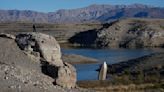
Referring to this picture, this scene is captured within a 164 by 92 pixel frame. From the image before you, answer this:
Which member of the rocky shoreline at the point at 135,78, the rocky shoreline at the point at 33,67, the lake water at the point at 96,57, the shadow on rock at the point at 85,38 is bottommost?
the shadow on rock at the point at 85,38

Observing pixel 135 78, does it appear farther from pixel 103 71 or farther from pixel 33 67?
pixel 33 67

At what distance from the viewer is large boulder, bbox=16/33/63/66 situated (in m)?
24.3

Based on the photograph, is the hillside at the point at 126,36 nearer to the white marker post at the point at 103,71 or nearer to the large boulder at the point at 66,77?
the white marker post at the point at 103,71

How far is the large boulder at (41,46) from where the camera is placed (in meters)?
24.3

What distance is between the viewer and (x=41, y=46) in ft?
79.7

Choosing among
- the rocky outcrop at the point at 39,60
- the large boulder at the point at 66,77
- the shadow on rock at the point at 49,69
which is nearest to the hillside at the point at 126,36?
the rocky outcrop at the point at 39,60

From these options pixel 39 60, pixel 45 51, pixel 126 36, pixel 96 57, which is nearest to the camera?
pixel 39 60

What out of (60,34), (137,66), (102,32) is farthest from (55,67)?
(60,34)

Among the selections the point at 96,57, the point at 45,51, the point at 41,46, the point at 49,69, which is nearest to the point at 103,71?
the point at 45,51

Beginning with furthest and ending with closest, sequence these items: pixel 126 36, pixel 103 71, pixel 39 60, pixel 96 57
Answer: pixel 126 36
pixel 96 57
pixel 103 71
pixel 39 60

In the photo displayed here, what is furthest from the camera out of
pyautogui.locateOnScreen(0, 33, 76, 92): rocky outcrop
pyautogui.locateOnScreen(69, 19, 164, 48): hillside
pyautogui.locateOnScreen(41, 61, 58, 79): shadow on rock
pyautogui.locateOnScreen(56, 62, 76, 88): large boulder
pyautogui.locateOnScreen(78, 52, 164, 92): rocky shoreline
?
pyautogui.locateOnScreen(69, 19, 164, 48): hillside

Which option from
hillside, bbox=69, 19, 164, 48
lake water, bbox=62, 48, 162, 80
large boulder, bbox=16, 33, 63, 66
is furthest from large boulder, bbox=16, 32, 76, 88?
hillside, bbox=69, 19, 164, 48

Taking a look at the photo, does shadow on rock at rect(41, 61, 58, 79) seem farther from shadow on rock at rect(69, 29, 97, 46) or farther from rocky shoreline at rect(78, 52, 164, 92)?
shadow on rock at rect(69, 29, 97, 46)

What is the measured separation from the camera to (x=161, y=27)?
14625cm
